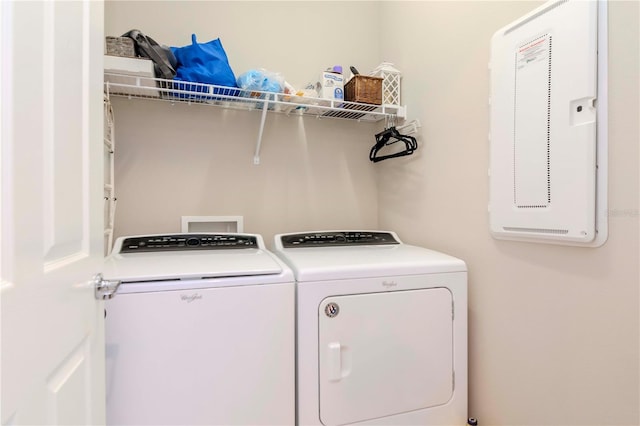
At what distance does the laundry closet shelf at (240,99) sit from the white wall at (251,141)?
0.25 ft

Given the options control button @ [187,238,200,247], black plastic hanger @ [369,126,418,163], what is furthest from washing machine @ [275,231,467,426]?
black plastic hanger @ [369,126,418,163]

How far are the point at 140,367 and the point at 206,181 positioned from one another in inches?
45.3

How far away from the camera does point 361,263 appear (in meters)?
1.35

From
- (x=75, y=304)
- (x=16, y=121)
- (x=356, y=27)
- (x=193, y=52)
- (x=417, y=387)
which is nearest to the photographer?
(x=16, y=121)

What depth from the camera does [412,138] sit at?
1.87 m

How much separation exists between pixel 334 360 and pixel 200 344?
500 millimetres

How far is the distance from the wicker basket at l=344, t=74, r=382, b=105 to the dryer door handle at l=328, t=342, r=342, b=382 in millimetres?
1330

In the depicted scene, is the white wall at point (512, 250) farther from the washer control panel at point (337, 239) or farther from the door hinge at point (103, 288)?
the door hinge at point (103, 288)

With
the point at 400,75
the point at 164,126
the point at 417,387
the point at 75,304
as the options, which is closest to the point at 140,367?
the point at 75,304

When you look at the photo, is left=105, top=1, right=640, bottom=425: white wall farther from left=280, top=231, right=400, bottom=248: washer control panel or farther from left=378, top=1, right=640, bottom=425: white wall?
left=280, top=231, right=400, bottom=248: washer control panel

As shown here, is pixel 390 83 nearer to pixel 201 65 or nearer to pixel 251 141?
pixel 251 141

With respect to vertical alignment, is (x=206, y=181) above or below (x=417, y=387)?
above

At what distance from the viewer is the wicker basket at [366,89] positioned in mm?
1878

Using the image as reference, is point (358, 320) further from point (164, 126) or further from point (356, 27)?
point (356, 27)
